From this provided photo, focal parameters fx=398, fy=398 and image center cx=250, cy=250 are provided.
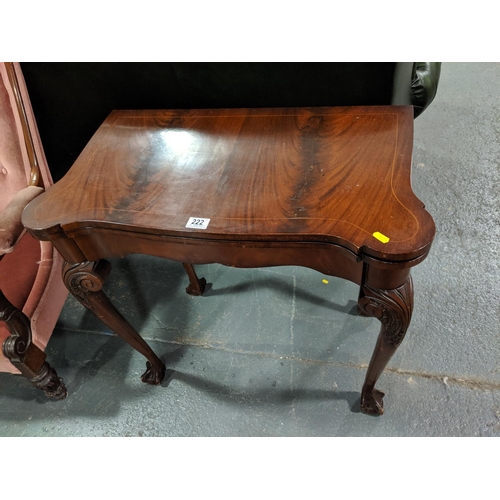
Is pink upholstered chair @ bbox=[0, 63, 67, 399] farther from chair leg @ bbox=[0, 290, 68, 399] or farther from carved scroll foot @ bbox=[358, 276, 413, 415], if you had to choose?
carved scroll foot @ bbox=[358, 276, 413, 415]

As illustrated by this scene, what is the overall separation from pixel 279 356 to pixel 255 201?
714 mm

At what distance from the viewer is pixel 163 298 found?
1527 millimetres

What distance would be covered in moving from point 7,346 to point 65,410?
38cm

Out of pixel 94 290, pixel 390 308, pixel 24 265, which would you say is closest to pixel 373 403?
pixel 390 308

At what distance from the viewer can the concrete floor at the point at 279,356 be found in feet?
3.93

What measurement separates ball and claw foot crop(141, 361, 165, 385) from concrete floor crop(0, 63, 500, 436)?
0.10ft

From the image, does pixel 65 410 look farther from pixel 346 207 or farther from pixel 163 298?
pixel 346 207

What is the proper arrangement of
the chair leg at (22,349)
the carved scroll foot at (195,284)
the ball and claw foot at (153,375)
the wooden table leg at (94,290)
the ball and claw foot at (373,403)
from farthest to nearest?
1. the carved scroll foot at (195,284)
2. the ball and claw foot at (153,375)
3. the ball and claw foot at (373,403)
4. the chair leg at (22,349)
5. the wooden table leg at (94,290)

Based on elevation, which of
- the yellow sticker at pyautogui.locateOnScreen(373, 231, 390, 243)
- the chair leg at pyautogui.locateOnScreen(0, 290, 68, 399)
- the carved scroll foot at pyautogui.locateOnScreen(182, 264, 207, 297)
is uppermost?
the yellow sticker at pyautogui.locateOnScreen(373, 231, 390, 243)

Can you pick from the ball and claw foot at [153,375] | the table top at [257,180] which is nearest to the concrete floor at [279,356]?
the ball and claw foot at [153,375]

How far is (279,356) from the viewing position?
4.35 ft

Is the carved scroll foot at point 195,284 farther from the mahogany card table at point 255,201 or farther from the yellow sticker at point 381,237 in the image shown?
the yellow sticker at point 381,237

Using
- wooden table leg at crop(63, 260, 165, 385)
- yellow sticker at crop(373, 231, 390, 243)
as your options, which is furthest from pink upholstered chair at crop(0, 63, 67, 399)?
yellow sticker at crop(373, 231, 390, 243)

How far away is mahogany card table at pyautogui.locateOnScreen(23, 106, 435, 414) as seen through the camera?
71 centimetres
